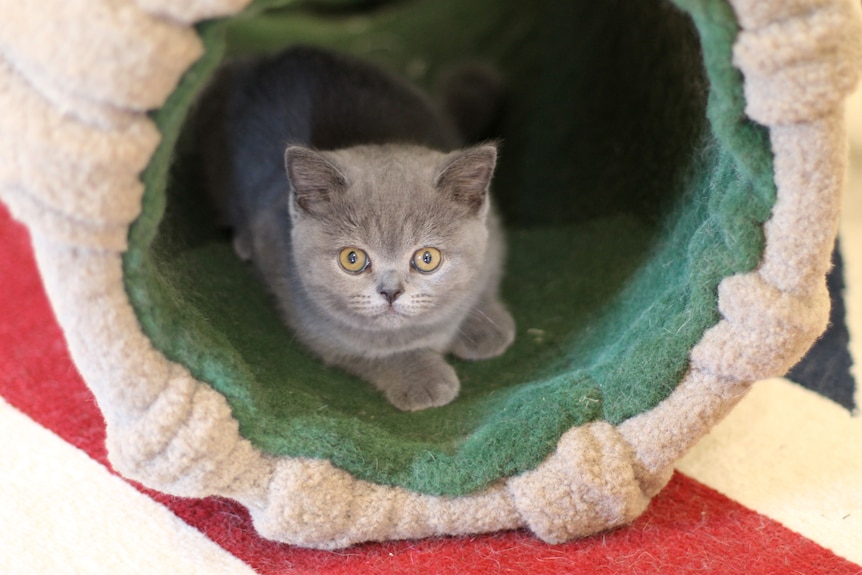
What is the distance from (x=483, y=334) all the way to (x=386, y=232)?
0.34m

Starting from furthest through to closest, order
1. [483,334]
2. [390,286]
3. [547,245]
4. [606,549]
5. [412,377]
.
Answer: [547,245] < [483,334] < [412,377] < [390,286] < [606,549]

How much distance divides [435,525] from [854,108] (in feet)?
5.79

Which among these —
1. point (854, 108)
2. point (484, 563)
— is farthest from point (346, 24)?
point (484, 563)

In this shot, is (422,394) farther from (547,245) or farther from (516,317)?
(547,245)

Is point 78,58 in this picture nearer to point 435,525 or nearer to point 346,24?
point 435,525

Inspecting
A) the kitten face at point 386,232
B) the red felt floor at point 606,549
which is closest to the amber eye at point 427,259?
the kitten face at point 386,232

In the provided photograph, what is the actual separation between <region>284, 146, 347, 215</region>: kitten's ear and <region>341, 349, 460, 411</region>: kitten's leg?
308 mm

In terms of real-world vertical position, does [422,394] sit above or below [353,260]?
below

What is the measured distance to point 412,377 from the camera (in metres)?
1.37

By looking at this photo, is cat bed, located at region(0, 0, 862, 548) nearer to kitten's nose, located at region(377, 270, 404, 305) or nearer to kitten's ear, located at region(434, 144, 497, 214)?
kitten's nose, located at region(377, 270, 404, 305)

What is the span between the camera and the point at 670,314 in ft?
3.70

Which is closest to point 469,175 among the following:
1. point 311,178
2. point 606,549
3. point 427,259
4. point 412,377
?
point 427,259

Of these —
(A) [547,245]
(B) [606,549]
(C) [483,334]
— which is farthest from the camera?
(A) [547,245]

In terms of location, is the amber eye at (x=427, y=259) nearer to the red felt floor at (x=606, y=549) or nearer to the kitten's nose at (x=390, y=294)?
the kitten's nose at (x=390, y=294)
